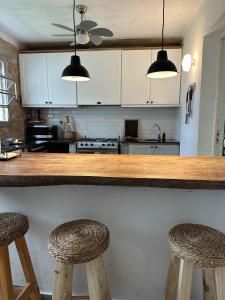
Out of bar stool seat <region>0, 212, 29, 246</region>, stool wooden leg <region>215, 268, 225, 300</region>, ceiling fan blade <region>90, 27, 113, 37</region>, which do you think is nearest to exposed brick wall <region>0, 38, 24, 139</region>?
ceiling fan blade <region>90, 27, 113, 37</region>

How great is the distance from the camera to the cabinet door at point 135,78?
3.60 meters

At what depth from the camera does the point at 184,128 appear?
129 inches

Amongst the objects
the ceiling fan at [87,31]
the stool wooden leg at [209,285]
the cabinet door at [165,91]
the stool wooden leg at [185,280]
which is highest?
the ceiling fan at [87,31]

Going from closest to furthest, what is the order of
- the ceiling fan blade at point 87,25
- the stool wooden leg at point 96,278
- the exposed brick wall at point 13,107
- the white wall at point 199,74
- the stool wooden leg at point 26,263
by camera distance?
the stool wooden leg at point 96,278
the stool wooden leg at point 26,263
the ceiling fan blade at point 87,25
the white wall at point 199,74
the exposed brick wall at point 13,107

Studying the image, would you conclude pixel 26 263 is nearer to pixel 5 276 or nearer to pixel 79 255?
pixel 5 276

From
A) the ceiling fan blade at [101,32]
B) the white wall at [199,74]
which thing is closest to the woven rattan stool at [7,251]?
the ceiling fan blade at [101,32]

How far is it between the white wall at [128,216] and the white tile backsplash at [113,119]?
2.83m

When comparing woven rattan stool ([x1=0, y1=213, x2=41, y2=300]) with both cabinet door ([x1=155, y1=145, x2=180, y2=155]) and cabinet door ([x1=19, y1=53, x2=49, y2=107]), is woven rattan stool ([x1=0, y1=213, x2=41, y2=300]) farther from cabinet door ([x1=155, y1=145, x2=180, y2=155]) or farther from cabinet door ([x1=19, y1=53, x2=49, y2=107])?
cabinet door ([x1=19, y1=53, x2=49, y2=107])

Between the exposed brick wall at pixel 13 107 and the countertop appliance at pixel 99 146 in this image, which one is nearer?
the exposed brick wall at pixel 13 107

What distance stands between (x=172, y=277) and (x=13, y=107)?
3.46m

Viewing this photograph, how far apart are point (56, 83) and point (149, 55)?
1633 mm

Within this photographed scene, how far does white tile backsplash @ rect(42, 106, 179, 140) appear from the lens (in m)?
4.01

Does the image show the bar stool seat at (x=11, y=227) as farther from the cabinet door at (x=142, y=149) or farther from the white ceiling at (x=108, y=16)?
the cabinet door at (x=142, y=149)

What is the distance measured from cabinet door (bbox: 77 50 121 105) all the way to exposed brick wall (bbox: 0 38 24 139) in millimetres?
1065
